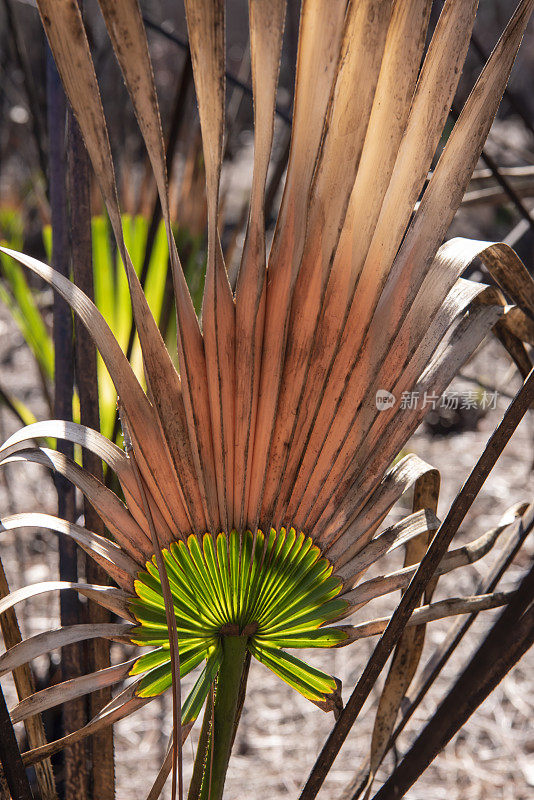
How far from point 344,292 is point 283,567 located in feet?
0.58

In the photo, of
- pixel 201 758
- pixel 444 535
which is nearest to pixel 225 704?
pixel 201 758

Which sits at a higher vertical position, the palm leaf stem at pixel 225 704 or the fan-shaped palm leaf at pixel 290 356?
the fan-shaped palm leaf at pixel 290 356

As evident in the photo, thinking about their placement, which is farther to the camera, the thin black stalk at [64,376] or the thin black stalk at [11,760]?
the thin black stalk at [64,376]

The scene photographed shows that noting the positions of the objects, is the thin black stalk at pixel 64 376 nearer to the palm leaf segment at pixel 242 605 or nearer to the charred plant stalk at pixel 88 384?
the charred plant stalk at pixel 88 384

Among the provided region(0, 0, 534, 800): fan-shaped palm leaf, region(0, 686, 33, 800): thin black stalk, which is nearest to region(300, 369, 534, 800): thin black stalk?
region(0, 0, 534, 800): fan-shaped palm leaf

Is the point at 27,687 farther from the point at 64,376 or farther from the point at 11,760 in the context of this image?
the point at 64,376

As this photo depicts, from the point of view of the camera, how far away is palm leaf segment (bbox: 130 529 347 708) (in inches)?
16.7

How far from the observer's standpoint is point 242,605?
1.46ft

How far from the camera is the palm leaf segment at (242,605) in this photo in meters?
0.42

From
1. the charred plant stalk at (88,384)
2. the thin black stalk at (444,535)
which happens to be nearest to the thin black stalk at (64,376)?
the charred plant stalk at (88,384)

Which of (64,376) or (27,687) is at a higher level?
(64,376)

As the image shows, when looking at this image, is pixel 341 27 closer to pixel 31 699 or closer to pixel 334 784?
pixel 31 699

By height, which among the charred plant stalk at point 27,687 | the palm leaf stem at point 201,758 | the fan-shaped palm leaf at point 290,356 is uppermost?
the fan-shaped palm leaf at point 290,356

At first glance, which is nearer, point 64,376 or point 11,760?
point 11,760
